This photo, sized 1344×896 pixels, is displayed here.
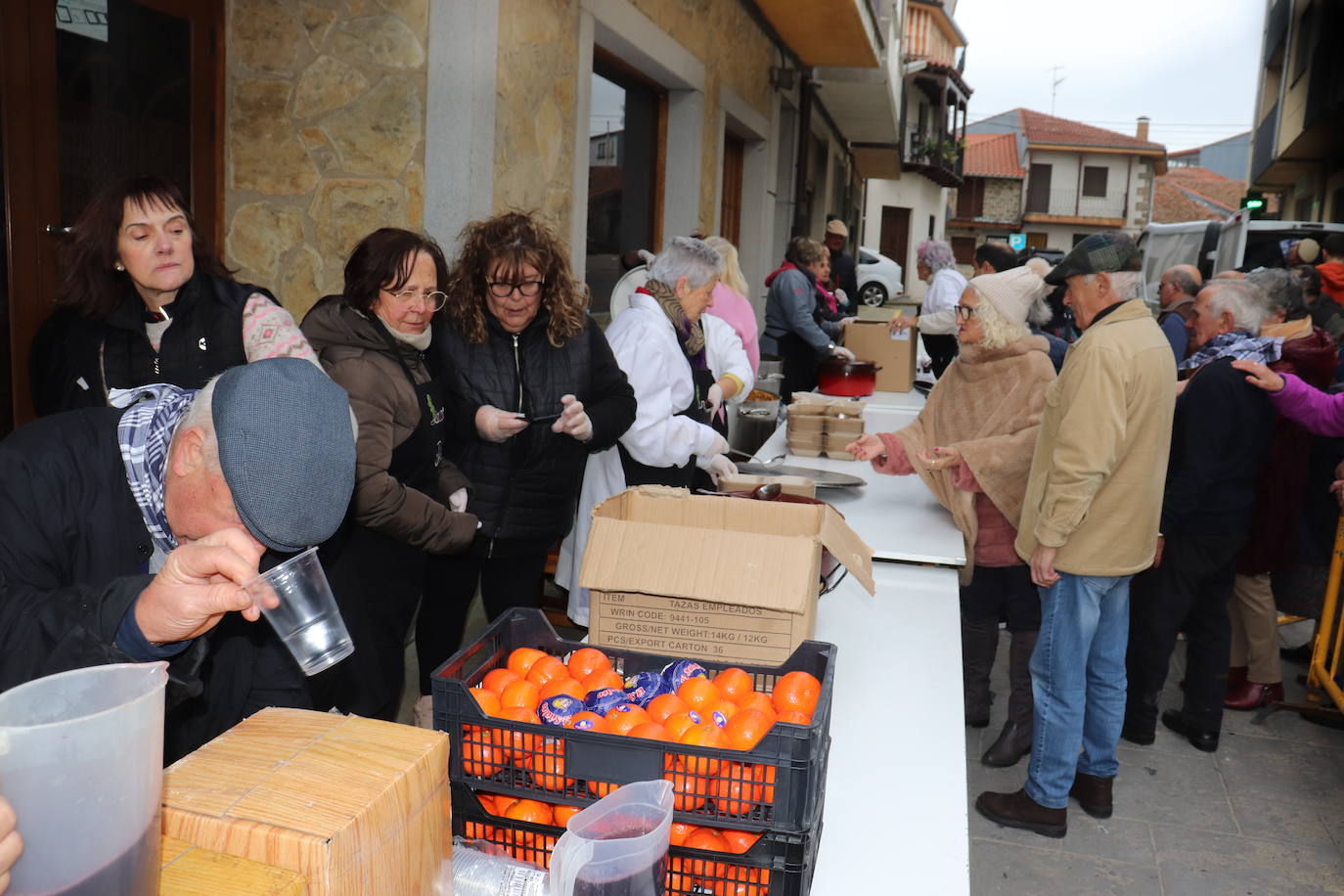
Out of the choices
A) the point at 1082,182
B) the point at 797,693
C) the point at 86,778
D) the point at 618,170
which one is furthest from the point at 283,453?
the point at 1082,182

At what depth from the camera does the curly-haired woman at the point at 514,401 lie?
318cm

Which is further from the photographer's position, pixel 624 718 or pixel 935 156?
pixel 935 156

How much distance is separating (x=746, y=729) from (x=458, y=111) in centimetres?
307

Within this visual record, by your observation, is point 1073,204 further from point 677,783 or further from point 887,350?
point 677,783

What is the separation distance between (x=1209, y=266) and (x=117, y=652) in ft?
41.9

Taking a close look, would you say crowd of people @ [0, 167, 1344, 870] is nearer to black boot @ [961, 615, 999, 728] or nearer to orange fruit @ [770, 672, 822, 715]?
black boot @ [961, 615, 999, 728]

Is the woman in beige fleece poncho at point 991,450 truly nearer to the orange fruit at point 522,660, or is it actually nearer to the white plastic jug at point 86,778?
the orange fruit at point 522,660

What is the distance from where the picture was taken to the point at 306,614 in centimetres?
131

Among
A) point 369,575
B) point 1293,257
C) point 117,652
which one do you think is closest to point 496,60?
point 369,575

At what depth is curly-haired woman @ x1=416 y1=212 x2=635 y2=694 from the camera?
318 centimetres

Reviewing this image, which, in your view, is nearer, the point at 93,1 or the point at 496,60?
the point at 93,1

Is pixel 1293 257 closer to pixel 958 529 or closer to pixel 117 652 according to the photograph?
pixel 958 529

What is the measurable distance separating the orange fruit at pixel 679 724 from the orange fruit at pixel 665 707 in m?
0.02

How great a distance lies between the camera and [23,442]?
1.49 m
